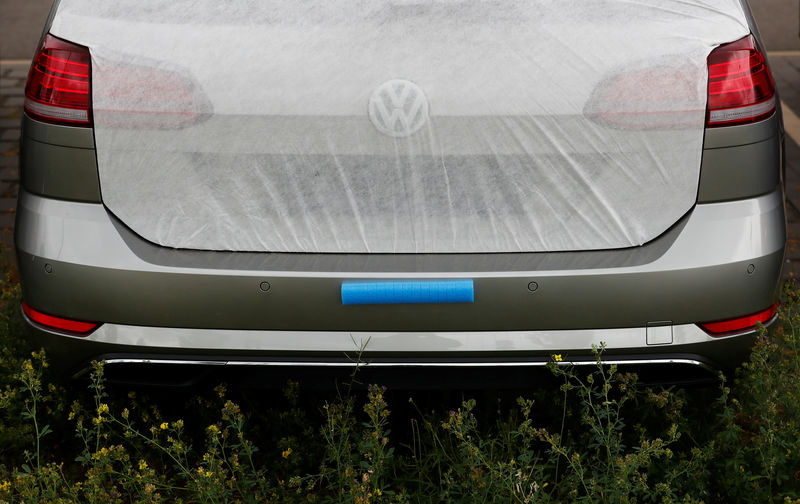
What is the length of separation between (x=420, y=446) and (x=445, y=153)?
1.01m

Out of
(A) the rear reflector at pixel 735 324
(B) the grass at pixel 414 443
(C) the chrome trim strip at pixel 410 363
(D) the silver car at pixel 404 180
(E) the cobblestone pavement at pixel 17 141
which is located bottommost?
(B) the grass at pixel 414 443

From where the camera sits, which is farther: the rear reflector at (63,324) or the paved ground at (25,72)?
the paved ground at (25,72)

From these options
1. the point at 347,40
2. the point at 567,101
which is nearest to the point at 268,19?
the point at 347,40

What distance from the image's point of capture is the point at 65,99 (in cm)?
243

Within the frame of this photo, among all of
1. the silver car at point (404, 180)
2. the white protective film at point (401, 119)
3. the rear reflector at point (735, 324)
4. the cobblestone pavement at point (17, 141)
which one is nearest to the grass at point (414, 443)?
the rear reflector at point (735, 324)

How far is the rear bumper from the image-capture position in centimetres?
240

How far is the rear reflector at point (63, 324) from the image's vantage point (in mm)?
2516

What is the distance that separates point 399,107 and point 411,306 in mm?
485

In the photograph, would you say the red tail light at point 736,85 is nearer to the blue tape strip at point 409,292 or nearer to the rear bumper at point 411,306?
the rear bumper at point 411,306

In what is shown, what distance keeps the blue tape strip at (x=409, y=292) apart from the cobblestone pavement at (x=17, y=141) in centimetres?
153

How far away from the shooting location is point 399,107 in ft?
7.59

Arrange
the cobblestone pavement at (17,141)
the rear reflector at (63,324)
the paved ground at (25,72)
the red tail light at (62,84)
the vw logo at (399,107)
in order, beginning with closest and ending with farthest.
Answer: the vw logo at (399,107) → the red tail light at (62,84) → the rear reflector at (63,324) → the cobblestone pavement at (17,141) → the paved ground at (25,72)

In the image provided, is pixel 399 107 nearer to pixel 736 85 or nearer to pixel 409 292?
pixel 409 292

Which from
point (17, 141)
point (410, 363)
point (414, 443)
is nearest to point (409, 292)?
point (410, 363)
